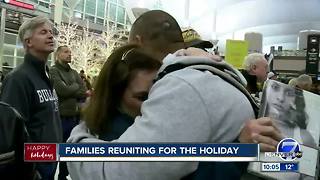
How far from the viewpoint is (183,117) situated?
0.66 meters

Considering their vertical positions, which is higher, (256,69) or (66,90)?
(256,69)

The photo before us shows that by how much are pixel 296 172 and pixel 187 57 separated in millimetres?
284

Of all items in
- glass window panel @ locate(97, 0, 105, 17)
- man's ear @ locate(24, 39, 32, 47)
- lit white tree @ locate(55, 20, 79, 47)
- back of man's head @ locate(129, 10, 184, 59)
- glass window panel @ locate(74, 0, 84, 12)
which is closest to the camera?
back of man's head @ locate(129, 10, 184, 59)

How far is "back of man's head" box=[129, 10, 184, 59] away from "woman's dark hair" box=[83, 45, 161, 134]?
0.16m

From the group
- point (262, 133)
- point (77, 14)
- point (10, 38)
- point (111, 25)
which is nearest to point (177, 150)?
point (262, 133)

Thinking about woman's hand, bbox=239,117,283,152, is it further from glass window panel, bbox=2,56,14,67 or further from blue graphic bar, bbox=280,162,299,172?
glass window panel, bbox=2,56,14,67

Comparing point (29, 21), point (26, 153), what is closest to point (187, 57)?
point (26, 153)

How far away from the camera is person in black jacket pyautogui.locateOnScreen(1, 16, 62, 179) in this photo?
5.03ft

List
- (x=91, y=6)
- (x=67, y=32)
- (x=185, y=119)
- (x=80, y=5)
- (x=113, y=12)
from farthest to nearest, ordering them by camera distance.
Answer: (x=113, y=12) → (x=91, y=6) → (x=80, y=5) → (x=67, y=32) → (x=185, y=119)

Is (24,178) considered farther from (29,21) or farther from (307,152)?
(29,21)

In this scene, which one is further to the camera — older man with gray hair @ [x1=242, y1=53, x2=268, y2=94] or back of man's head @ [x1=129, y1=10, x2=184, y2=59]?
older man with gray hair @ [x1=242, y1=53, x2=268, y2=94]

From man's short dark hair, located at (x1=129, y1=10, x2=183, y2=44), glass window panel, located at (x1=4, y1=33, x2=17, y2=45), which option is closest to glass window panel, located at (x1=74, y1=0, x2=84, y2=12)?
glass window panel, located at (x1=4, y1=33, x2=17, y2=45)

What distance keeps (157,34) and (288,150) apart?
0.48 m

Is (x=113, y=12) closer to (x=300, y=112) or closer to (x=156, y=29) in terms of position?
(x=156, y=29)
